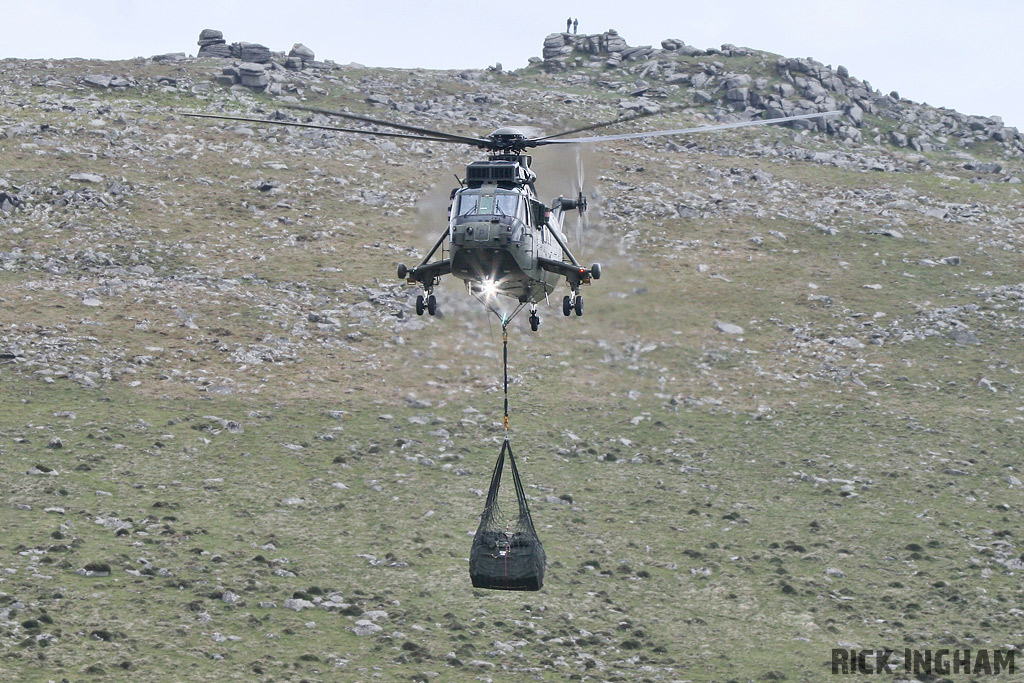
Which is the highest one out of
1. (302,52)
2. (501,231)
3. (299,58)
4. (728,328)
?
(302,52)

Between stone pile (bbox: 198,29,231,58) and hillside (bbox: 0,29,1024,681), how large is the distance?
9.07 m

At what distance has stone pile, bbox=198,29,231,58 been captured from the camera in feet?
254

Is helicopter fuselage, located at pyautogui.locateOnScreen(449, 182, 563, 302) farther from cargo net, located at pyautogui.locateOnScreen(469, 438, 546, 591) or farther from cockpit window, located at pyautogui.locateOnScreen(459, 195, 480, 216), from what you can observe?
cargo net, located at pyautogui.locateOnScreen(469, 438, 546, 591)

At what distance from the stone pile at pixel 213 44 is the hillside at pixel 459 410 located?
9.07m

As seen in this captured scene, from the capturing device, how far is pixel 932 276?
52375 millimetres

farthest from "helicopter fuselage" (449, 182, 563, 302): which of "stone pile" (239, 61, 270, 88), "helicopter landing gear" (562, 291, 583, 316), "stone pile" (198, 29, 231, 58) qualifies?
"stone pile" (198, 29, 231, 58)

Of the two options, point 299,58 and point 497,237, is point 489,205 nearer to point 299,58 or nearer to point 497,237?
point 497,237

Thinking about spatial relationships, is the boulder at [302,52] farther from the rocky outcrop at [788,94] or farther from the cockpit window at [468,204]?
the cockpit window at [468,204]

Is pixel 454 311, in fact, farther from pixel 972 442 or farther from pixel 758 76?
pixel 758 76

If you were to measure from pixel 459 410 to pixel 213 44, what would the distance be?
46.5 metres

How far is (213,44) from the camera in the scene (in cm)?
7819

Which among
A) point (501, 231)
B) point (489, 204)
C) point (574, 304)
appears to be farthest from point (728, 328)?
point (501, 231)

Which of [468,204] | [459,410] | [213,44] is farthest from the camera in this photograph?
[213,44]

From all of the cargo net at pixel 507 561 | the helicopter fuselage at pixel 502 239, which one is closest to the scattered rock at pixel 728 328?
the helicopter fuselage at pixel 502 239
